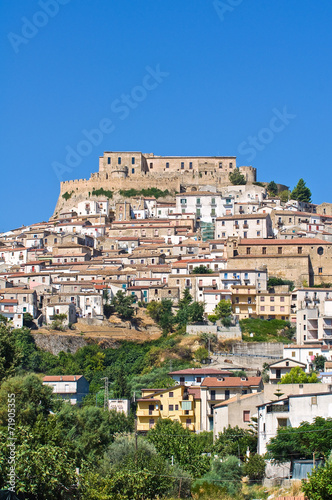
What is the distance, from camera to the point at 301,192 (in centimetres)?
10575

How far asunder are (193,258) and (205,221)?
13.0 metres

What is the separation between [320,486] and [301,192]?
78607mm

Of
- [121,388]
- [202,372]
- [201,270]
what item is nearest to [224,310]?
[201,270]

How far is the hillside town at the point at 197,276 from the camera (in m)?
48.7

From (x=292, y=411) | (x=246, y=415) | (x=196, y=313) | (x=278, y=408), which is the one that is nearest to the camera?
(x=292, y=411)

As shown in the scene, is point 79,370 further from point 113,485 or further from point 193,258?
point 113,485

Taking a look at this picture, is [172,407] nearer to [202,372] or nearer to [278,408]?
[202,372]

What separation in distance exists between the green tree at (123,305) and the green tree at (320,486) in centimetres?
4193

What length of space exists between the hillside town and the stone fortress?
0.17 metres

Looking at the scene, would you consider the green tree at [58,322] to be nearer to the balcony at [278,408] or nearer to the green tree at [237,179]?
the balcony at [278,408]

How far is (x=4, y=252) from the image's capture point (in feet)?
313

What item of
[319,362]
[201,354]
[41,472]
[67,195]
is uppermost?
[67,195]

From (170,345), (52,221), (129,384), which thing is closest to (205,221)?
(52,221)

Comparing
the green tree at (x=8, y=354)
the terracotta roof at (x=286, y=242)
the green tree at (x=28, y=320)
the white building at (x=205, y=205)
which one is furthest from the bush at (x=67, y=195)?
the green tree at (x=8, y=354)
